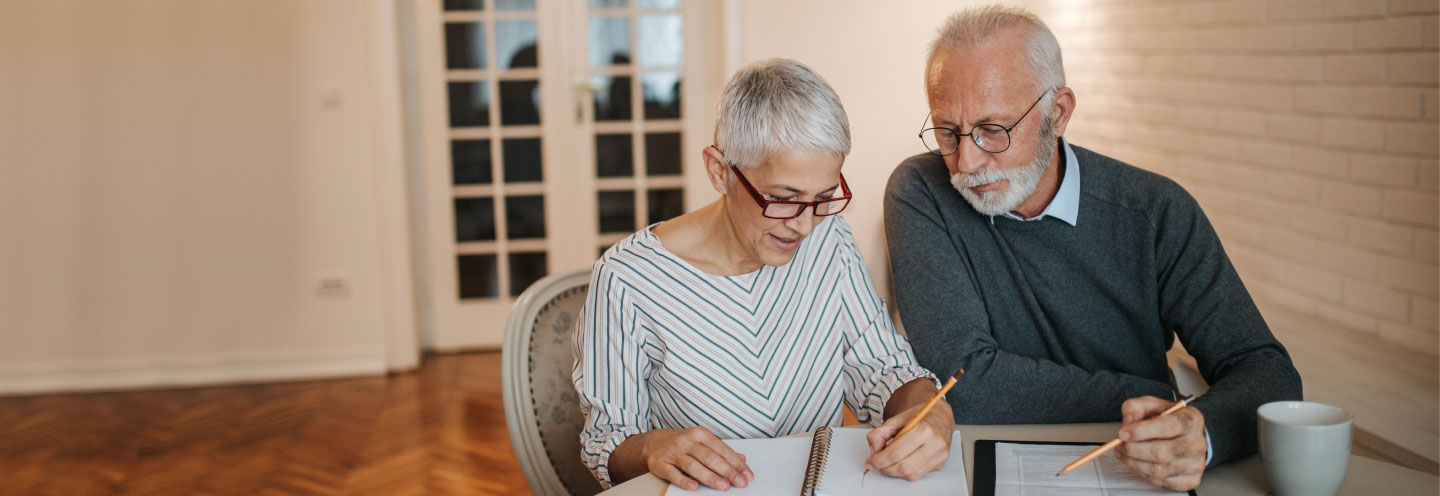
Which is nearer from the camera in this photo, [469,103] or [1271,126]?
[1271,126]

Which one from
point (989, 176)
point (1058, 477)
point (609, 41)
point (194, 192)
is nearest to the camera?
point (1058, 477)

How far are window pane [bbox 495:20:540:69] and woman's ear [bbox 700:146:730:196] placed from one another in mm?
3271

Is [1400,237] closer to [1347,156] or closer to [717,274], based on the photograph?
[1347,156]

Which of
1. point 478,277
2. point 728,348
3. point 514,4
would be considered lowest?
point 478,277

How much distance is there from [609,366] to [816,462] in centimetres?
A: 41

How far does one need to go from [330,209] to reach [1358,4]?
143 inches

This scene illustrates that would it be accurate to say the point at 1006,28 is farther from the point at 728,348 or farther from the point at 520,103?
the point at 520,103

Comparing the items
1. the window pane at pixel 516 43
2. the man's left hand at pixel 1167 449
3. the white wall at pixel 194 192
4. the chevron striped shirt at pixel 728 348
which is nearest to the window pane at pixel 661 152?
the window pane at pixel 516 43

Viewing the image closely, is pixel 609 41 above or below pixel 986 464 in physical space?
above

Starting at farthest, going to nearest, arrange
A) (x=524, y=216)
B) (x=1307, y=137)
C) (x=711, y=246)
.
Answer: (x=524, y=216) → (x=1307, y=137) → (x=711, y=246)

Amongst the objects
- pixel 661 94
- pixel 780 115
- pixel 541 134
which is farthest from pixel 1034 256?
pixel 541 134

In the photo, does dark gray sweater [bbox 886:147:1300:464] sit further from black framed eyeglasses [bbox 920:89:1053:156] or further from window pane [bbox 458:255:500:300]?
window pane [bbox 458:255:500:300]

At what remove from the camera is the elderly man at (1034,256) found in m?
1.63

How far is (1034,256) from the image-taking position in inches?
71.4
